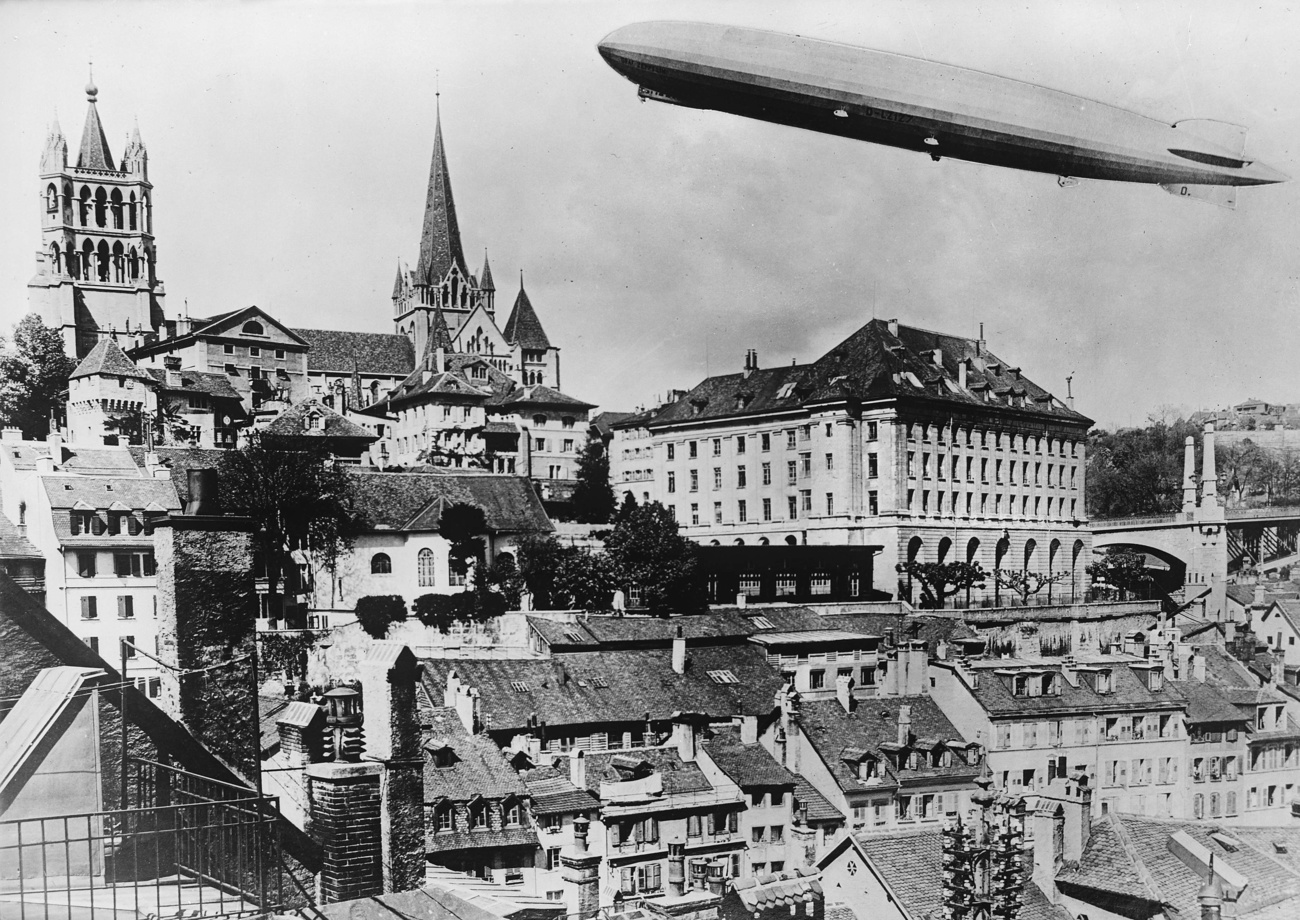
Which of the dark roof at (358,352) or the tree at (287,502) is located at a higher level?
the dark roof at (358,352)

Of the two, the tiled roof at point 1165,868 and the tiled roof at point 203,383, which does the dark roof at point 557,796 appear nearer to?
the tiled roof at point 1165,868

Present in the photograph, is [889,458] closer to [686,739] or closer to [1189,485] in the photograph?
[1189,485]

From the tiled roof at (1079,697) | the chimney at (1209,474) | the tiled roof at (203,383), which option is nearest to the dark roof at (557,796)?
the tiled roof at (1079,697)

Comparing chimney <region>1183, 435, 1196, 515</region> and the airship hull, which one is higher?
the airship hull

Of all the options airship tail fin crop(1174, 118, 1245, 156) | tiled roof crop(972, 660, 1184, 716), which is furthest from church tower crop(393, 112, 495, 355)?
airship tail fin crop(1174, 118, 1245, 156)

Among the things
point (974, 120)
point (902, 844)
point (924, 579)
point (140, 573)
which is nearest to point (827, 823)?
point (902, 844)

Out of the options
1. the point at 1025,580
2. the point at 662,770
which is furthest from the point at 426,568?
the point at 1025,580

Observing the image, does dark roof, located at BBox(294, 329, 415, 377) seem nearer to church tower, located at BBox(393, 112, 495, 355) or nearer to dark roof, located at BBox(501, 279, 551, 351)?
church tower, located at BBox(393, 112, 495, 355)
